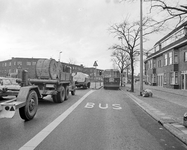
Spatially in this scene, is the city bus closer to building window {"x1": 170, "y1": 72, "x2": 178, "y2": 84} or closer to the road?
building window {"x1": 170, "y1": 72, "x2": 178, "y2": 84}

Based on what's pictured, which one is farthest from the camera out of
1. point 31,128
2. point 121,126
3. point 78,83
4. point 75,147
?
point 78,83

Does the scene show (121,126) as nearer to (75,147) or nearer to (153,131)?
(153,131)

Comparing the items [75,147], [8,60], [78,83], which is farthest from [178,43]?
[8,60]

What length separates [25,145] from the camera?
3.65 meters

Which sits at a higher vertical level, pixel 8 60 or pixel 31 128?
pixel 8 60

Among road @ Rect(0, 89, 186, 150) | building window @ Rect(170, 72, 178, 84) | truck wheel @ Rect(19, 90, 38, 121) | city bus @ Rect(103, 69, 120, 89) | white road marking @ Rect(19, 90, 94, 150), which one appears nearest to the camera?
white road marking @ Rect(19, 90, 94, 150)

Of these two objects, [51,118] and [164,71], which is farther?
[164,71]

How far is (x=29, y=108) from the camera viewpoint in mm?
5742

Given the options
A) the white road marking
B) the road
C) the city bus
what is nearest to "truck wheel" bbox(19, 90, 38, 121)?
the road

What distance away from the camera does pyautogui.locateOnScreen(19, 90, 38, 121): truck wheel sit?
17.9 ft

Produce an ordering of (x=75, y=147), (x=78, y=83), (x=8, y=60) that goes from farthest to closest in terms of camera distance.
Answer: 1. (x=8, y=60)
2. (x=78, y=83)
3. (x=75, y=147)

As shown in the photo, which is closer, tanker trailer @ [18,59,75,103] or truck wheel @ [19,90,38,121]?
truck wheel @ [19,90,38,121]

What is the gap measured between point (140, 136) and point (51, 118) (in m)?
3.22

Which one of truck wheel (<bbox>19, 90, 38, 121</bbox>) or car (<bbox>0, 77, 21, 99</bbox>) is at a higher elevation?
car (<bbox>0, 77, 21, 99</bbox>)
